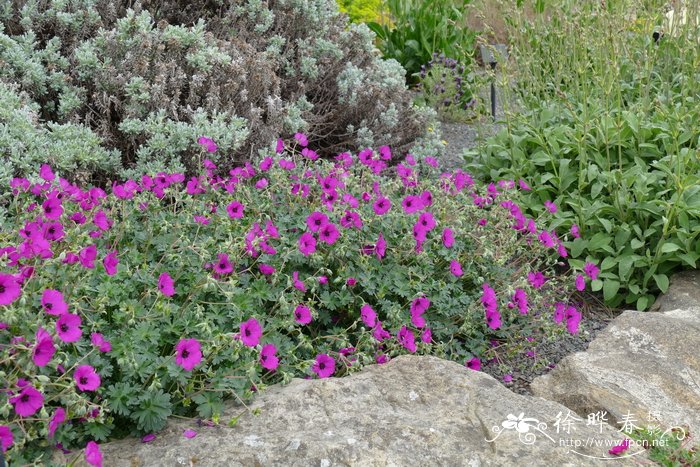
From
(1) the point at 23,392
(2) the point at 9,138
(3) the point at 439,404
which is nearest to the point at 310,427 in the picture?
(3) the point at 439,404

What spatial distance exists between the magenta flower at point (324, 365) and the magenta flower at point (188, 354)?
53cm

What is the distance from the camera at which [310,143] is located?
4.97 meters

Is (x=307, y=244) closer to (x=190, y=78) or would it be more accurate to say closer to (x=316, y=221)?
(x=316, y=221)

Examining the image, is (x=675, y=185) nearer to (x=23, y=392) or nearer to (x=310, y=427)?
(x=310, y=427)

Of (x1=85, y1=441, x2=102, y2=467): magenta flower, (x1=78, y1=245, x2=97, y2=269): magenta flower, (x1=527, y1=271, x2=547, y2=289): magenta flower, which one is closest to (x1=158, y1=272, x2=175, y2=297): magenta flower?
(x1=78, y1=245, x2=97, y2=269): magenta flower

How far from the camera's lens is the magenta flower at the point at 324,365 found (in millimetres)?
2451

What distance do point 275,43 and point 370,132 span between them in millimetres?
782

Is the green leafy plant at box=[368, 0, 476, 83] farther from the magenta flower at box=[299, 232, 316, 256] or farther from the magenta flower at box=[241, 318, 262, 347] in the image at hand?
the magenta flower at box=[241, 318, 262, 347]

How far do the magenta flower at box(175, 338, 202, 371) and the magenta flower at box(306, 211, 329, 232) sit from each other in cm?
83

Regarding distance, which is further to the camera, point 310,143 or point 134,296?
point 310,143

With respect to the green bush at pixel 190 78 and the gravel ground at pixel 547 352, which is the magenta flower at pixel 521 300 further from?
the green bush at pixel 190 78

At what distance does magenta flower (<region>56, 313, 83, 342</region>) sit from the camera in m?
1.86

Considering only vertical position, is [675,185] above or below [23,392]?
below

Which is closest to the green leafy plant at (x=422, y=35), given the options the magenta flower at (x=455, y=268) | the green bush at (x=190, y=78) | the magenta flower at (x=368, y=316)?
the green bush at (x=190, y=78)
